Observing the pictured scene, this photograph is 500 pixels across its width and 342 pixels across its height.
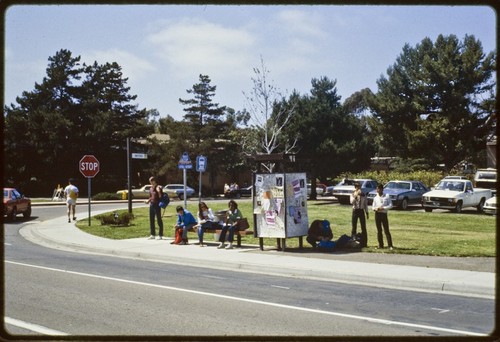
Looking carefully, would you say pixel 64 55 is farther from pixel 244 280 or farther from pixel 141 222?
pixel 244 280

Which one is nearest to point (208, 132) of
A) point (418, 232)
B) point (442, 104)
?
point (442, 104)

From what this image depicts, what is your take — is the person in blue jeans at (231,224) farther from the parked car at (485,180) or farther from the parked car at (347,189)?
the parked car at (485,180)

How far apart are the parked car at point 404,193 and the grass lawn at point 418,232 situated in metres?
2.67

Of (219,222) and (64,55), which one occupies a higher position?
(64,55)

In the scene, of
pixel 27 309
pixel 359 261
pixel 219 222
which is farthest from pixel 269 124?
pixel 27 309

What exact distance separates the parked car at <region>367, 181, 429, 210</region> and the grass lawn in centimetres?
267

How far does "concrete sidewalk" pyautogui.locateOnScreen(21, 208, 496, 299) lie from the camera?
1037cm

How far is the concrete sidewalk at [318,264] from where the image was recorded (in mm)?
10369

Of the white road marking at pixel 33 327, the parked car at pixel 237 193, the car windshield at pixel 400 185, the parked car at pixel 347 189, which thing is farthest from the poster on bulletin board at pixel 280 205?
the parked car at pixel 237 193

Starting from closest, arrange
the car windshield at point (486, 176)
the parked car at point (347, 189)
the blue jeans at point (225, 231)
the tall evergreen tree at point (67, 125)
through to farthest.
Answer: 1. the blue jeans at point (225, 231)
2. the car windshield at point (486, 176)
3. the parked car at point (347, 189)
4. the tall evergreen tree at point (67, 125)

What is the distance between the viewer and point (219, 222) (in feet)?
56.6

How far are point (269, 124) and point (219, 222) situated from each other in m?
33.1

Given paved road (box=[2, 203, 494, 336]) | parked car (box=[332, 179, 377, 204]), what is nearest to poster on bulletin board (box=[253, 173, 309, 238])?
paved road (box=[2, 203, 494, 336])

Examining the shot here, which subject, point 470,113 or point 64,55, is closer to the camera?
point 470,113
